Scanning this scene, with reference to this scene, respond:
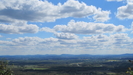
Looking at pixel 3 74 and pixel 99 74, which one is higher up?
pixel 3 74

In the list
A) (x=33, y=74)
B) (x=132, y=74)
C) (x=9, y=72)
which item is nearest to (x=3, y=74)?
(x=9, y=72)

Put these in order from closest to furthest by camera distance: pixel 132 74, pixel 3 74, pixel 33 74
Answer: pixel 132 74 → pixel 3 74 → pixel 33 74

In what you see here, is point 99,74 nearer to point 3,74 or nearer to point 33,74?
point 33,74

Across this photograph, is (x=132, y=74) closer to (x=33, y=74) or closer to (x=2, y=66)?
(x=2, y=66)

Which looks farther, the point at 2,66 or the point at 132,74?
the point at 2,66

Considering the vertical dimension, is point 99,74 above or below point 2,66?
below

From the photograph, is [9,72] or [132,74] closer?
[132,74]

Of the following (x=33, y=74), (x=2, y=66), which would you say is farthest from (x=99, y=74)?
(x=2, y=66)

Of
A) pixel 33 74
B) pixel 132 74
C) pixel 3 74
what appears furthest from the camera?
pixel 33 74
